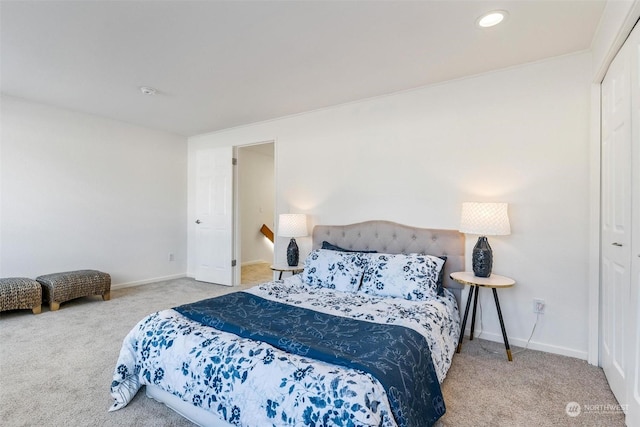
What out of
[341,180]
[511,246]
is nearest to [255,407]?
[511,246]

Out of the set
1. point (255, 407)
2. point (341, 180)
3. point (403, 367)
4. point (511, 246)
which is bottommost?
point (255, 407)

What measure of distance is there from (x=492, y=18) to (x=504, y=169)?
1.22 meters

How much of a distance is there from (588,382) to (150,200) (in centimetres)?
540

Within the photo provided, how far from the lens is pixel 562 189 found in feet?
8.02

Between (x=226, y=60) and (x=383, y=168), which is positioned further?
(x=383, y=168)

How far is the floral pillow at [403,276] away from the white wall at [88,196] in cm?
373

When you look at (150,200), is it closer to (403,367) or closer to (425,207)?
(425,207)

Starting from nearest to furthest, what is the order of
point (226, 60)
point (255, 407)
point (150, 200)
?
point (255, 407)
point (226, 60)
point (150, 200)

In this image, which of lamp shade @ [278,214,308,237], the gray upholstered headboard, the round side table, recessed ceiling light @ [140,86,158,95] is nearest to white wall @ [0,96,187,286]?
recessed ceiling light @ [140,86,158,95]

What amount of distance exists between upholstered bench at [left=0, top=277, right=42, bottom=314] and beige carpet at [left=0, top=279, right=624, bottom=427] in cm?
23

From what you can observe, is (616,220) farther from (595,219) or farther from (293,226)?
(293,226)

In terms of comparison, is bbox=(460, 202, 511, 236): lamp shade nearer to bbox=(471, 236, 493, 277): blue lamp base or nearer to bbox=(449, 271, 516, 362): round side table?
bbox=(471, 236, 493, 277): blue lamp base

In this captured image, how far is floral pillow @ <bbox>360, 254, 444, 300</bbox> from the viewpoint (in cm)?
239

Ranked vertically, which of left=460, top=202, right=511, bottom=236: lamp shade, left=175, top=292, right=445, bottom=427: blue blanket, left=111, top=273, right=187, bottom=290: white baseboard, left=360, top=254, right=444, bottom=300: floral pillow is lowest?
left=111, top=273, right=187, bottom=290: white baseboard
